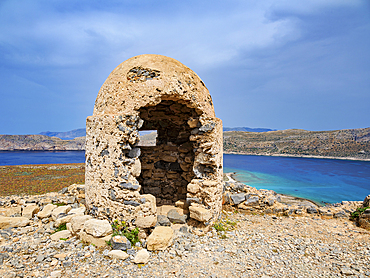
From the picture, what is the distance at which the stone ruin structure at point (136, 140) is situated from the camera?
475 cm

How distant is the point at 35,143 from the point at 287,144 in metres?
72.2

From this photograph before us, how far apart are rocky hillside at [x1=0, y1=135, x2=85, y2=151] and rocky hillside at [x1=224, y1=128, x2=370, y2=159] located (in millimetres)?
48557

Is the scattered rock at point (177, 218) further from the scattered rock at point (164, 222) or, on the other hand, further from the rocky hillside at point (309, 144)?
the rocky hillside at point (309, 144)

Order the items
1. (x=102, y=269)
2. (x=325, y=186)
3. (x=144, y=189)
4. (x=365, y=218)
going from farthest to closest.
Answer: (x=325, y=186), (x=144, y=189), (x=365, y=218), (x=102, y=269)

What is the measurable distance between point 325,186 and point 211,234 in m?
22.9

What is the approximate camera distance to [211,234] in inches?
210

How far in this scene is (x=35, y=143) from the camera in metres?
59.3

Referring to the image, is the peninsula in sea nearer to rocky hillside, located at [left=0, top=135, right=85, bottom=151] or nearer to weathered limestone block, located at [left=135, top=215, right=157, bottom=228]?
rocky hillside, located at [left=0, top=135, right=85, bottom=151]

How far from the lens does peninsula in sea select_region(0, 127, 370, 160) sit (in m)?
40.6

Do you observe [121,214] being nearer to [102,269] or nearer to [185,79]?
[102,269]

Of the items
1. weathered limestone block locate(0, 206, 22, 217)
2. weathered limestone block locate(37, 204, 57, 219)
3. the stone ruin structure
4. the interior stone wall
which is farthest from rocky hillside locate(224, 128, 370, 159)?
weathered limestone block locate(0, 206, 22, 217)

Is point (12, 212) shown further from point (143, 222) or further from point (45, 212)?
point (143, 222)

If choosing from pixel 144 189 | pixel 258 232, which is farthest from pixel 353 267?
pixel 144 189

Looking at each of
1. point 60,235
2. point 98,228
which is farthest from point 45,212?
point 98,228
